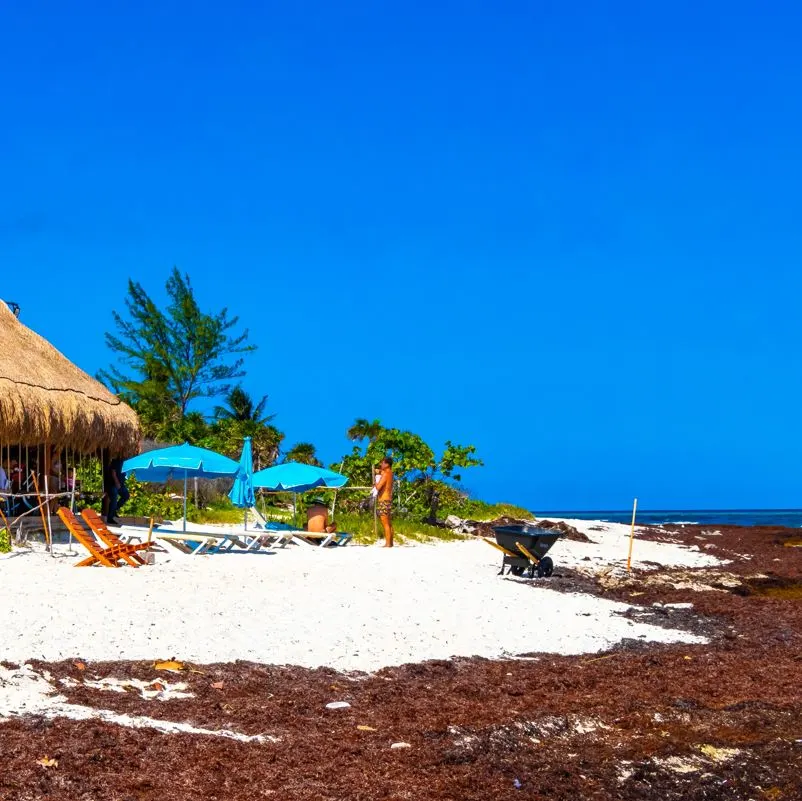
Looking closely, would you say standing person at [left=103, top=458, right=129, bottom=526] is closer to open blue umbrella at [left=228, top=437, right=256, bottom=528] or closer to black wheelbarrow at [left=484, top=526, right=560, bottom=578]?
open blue umbrella at [left=228, top=437, right=256, bottom=528]

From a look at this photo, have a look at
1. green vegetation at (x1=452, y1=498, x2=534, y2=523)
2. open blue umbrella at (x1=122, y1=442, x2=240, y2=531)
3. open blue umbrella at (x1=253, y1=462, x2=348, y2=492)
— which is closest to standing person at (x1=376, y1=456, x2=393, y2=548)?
open blue umbrella at (x1=253, y1=462, x2=348, y2=492)

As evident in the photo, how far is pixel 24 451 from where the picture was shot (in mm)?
20344

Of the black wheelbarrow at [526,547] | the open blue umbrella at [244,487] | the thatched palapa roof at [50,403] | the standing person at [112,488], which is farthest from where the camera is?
the standing person at [112,488]

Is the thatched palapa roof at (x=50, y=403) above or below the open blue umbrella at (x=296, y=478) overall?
above

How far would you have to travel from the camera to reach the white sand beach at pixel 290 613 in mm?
9164

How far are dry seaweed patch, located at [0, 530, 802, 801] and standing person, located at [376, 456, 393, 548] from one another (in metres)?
10.7

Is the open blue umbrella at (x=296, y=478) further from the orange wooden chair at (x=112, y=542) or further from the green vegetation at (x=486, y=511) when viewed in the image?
the green vegetation at (x=486, y=511)

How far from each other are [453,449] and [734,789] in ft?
73.7

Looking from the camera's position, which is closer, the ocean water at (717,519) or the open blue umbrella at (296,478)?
the open blue umbrella at (296,478)

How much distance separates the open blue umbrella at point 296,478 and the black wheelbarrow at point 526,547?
4992 millimetres

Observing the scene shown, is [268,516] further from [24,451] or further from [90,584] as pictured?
[90,584]

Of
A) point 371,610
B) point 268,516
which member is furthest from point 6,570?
point 268,516

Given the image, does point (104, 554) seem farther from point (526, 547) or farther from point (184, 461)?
point (526, 547)

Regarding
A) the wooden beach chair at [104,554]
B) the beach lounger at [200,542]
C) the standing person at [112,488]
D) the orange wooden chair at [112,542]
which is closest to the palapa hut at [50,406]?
the standing person at [112,488]
